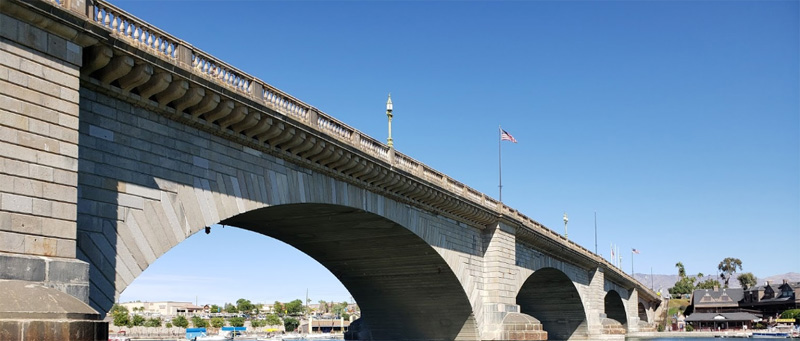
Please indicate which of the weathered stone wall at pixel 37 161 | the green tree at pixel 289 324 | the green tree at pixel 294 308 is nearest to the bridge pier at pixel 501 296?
the weathered stone wall at pixel 37 161

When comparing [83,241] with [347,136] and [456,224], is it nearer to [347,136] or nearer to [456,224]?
[347,136]

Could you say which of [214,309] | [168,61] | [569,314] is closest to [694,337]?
[569,314]

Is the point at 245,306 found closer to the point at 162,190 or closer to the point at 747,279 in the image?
the point at 747,279

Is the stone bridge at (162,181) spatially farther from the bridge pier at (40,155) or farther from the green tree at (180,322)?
the green tree at (180,322)

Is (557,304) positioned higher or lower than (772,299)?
higher

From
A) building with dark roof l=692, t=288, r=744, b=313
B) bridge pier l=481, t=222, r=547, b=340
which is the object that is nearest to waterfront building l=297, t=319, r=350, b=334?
building with dark roof l=692, t=288, r=744, b=313

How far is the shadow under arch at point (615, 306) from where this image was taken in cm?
9565

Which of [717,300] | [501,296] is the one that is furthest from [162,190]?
[717,300]

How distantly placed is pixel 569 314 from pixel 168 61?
5593 centimetres

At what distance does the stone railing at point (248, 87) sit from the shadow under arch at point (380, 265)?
9.15 feet

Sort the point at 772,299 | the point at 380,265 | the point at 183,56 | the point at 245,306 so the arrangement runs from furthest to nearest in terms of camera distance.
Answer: the point at 245,306
the point at 772,299
the point at 380,265
the point at 183,56

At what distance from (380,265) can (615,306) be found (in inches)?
2706

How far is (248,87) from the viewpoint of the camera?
910 inches

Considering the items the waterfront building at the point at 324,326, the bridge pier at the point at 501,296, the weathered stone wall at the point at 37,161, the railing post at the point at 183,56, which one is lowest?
the waterfront building at the point at 324,326
